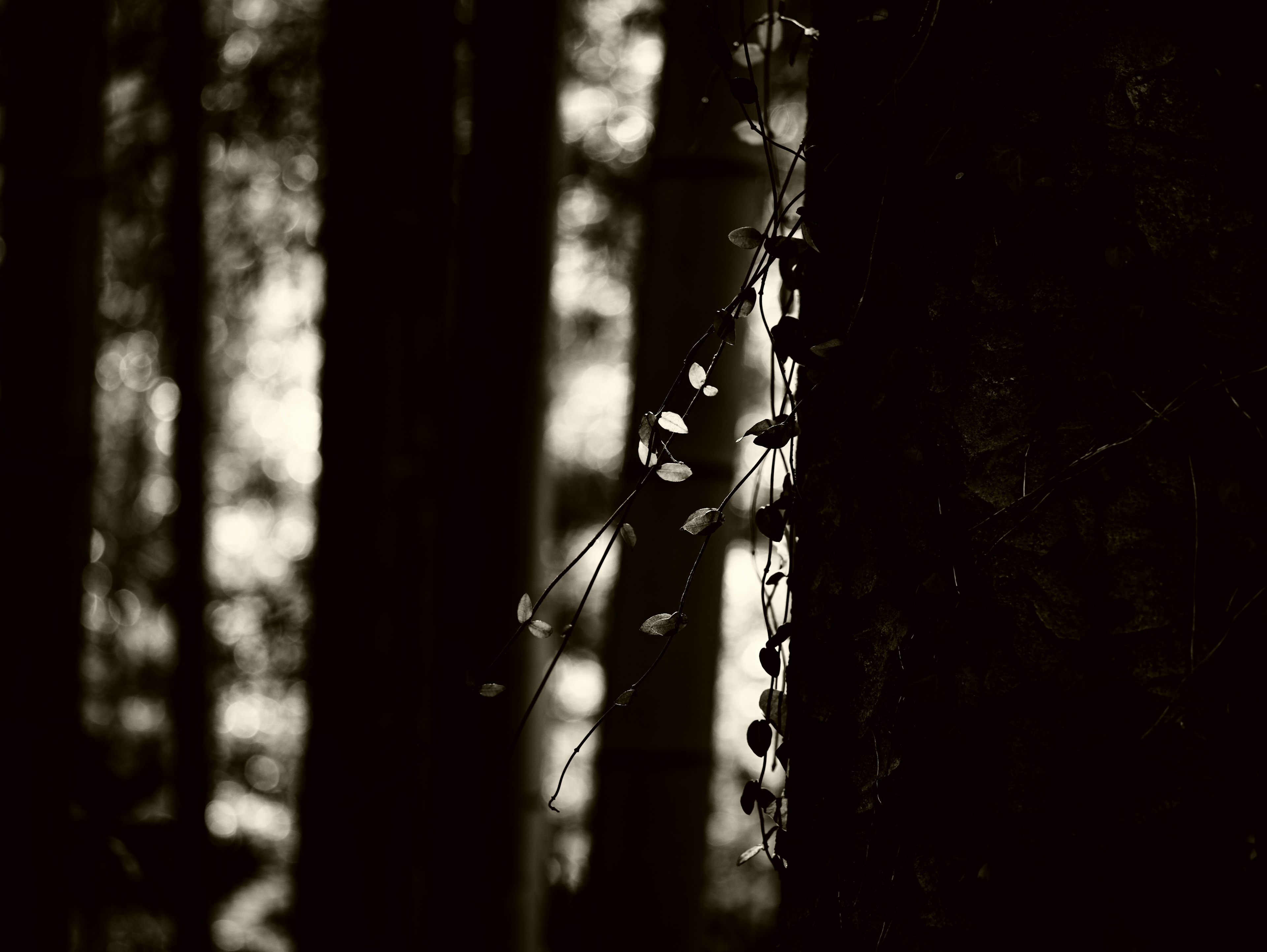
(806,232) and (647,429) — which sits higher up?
(806,232)

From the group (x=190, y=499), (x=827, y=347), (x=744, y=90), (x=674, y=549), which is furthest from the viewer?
(x=190, y=499)

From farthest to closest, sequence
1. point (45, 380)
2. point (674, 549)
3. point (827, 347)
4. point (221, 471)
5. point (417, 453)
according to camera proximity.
Result: point (221, 471) → point (45, 380) → point (417, 453) → point (674, 549) → point (827, 347)

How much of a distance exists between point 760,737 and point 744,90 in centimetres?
58

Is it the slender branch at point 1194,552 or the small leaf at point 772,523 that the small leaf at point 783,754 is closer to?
the small leaf at point 772,523

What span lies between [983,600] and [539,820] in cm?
115

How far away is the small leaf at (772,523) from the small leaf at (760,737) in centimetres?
16

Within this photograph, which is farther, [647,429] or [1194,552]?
[647,429]

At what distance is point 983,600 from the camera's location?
1.97 feet

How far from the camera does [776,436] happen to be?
2.34ft

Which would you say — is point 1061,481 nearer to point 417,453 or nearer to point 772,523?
point 772,523

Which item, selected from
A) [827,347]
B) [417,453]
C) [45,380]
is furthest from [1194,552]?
[45,380]

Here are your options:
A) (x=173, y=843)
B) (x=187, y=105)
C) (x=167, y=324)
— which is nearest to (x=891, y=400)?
(x=187, y=105)

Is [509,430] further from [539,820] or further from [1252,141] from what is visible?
[1252,141]

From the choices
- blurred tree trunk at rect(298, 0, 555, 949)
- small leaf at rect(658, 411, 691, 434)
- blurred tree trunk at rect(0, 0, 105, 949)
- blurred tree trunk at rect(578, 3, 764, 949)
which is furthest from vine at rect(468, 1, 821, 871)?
blurred tree trunk at rect(0, 0, 105, 949)
